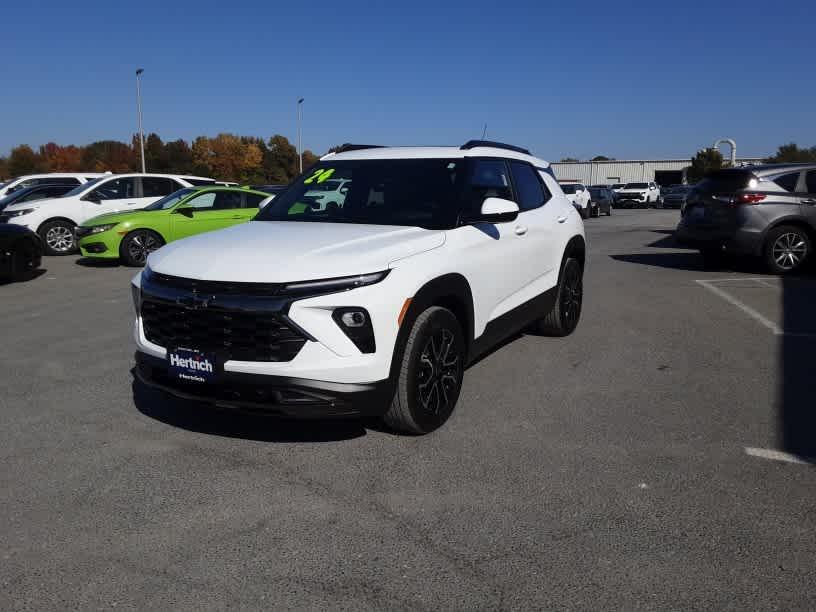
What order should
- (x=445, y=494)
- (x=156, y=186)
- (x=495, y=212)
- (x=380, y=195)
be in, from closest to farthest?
(x=445, y=494) → (x=495, y=212) → (x=380, y=195) → (x=156, y=186)

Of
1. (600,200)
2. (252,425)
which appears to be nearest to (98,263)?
(252,425)

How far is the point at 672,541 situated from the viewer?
9.99 feet

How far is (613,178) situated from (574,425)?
272 feet

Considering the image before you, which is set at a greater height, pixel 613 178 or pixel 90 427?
pixel 613 178

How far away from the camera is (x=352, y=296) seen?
3623mm

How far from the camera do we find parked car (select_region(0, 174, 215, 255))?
15122mm

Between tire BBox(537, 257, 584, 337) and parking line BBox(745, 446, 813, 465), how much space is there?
2.71 m

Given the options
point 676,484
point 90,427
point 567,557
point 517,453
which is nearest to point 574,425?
point 517,453

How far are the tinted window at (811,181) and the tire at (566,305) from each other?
19.7 feet

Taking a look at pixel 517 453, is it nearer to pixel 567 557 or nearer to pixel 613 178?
pixel 567 557

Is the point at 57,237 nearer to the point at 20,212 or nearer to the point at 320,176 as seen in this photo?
the point at 20,212

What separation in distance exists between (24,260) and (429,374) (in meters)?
9.70

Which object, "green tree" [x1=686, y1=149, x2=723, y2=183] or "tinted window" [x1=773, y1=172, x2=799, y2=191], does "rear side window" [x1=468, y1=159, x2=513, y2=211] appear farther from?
"green tree" [x1=686, y1=149, x2=723, y2=183]

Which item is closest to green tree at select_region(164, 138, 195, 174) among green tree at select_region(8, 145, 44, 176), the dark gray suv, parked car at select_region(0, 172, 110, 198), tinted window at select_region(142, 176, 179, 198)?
green tree at select_region(8, 145, 44, 176)
